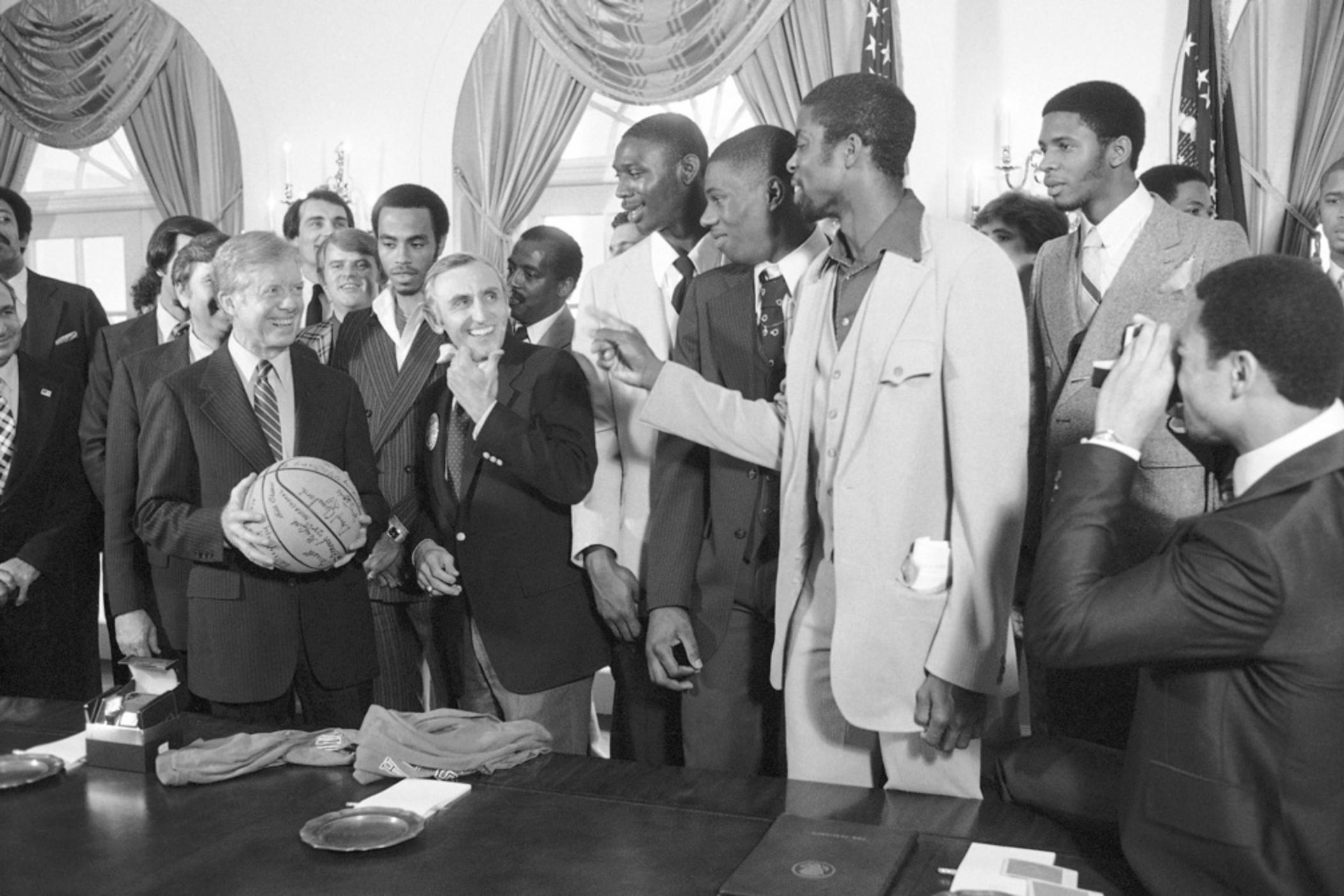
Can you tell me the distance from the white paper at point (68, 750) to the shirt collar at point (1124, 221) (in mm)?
2351

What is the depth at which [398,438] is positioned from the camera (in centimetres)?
338

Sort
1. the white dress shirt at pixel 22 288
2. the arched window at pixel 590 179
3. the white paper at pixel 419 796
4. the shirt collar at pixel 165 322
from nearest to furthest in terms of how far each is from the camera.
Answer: the white paper at pixel 419 796 < the shirt collar at pixel 165 322 < the white dress shirt at pixel 22 288 < the arched window at pixel 590 179

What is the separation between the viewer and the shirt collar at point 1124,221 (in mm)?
2924

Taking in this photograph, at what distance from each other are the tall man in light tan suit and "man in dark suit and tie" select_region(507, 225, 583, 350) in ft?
6.24

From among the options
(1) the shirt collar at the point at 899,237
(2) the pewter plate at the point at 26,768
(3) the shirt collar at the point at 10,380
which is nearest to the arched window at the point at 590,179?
(3) the shirt collar at the point at 10,380

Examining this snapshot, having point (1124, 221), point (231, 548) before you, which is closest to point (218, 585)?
point (231, 548)

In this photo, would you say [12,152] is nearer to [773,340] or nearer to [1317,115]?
[773,340]

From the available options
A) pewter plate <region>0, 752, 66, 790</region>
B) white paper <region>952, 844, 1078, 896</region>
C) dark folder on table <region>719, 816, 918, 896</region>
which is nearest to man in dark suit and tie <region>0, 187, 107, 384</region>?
pewter plate <region>0, 752, 66, 790</region>

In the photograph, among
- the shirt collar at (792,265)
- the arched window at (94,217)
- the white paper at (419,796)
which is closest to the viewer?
Result: the white paper at (419,796)

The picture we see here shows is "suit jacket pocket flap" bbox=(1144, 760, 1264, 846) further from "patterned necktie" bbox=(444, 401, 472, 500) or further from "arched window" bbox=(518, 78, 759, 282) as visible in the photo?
"arched window" bbox=(518, 78, 759, 282)

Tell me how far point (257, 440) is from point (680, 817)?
4.90ft

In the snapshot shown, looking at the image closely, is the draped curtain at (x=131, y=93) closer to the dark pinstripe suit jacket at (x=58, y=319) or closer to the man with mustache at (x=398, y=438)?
the dark pinstripe suit jacket at (x=58, y=319)

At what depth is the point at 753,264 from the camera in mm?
2852

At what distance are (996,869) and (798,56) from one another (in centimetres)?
A: 536
